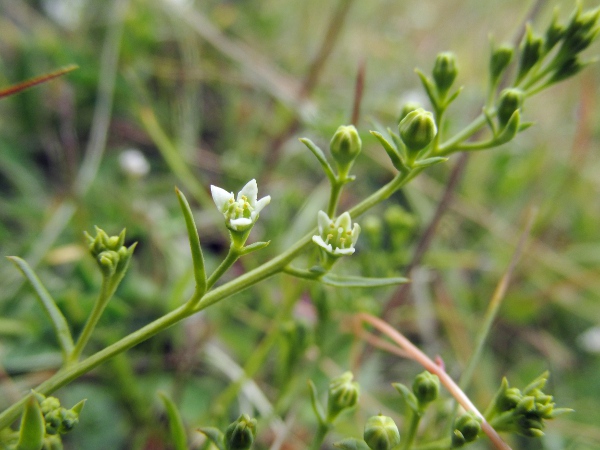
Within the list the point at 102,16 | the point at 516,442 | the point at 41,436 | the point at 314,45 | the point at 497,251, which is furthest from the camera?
the point at 314,45

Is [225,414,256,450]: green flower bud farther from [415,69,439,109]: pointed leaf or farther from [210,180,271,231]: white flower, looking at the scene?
[415,69,439,109]: pointed leaf

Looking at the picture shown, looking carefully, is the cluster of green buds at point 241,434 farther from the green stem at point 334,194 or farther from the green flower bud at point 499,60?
the green flower bud at point 499,60

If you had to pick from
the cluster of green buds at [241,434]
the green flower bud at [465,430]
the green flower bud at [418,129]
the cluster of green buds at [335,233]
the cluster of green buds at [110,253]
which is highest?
the green flower bud at [418,129]

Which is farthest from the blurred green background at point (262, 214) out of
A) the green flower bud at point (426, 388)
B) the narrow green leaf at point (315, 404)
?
the green flower bud at point (426, 388)

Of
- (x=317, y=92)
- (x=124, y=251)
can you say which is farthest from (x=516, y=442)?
(x=317, y=92)

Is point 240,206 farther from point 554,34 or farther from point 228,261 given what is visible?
point 554,34

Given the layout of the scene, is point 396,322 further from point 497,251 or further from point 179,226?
point 179,226
